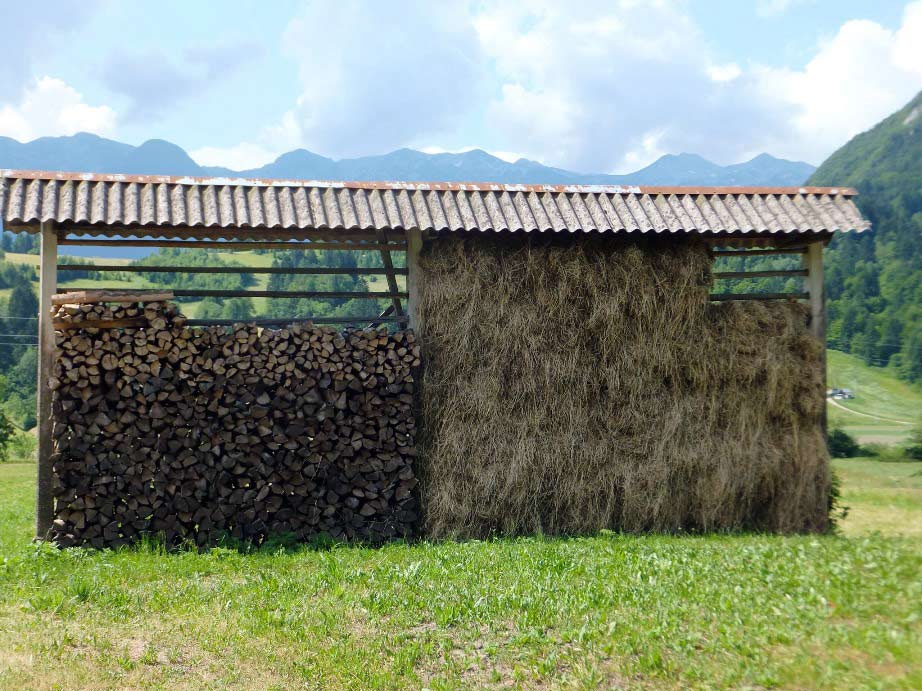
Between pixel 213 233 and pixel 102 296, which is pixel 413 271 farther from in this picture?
pixel 102 296

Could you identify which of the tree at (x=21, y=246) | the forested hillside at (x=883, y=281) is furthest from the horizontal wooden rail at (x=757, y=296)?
the tree at (x=21, y=246)

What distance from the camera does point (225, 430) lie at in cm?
866

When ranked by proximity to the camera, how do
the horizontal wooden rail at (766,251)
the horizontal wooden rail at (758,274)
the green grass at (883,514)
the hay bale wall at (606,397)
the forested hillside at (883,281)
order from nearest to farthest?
1. the hay bale wall at (606,397)
2. the horizontal wooden rail at (758,274)
3. the horizontal wooden rail at (766,251)
4. the green grass at (883,514)
5. the forested hillside at (883,281)

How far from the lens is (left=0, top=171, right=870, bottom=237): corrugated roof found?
8.52m

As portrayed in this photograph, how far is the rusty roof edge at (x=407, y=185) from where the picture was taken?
883 centimetres

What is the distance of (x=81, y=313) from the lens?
8281 mm

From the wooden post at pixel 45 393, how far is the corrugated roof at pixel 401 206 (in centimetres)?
41

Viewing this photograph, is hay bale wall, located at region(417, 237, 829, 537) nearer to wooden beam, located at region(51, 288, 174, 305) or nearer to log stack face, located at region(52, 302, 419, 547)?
log stack face, located at region(52, 302, 419, 547)

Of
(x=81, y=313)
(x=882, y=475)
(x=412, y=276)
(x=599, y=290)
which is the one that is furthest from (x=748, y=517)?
(x=882, y=475)

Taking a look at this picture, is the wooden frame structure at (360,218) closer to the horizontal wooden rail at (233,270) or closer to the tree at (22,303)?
the horizontal wooden rail at (233,270)

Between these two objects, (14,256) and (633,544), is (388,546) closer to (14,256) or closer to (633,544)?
(633,544)

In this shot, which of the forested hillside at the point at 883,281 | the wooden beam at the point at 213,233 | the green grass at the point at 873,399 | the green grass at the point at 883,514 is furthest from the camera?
the forested hillside at the point at 883,281

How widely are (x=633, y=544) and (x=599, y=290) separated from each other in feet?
9.52

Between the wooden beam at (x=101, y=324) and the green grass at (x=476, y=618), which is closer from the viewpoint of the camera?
the green grass at (x=476, y=618)
